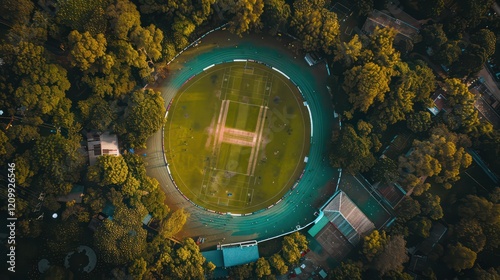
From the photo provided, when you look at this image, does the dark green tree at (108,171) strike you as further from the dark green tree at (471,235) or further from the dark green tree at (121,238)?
the dark green tree at (471,235)

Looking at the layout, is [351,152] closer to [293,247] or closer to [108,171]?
[293,247]

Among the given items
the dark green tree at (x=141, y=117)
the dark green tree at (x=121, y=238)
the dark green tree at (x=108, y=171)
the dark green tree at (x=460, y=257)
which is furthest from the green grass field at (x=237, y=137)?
the dark green tree at (x=460, y=257)

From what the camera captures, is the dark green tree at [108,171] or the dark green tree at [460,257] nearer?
the dark green tree at [108,171]

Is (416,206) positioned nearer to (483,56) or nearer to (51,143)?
(483,56)

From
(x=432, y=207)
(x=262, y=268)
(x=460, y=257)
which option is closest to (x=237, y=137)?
(x=262, y=268)

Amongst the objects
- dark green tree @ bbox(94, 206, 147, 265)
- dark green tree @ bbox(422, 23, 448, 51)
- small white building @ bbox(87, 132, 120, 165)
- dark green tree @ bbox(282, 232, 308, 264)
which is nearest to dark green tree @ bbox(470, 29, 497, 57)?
dark green tree @ bbox(422, 23, 448, 51)

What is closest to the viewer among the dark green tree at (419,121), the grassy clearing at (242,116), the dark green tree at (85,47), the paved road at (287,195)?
the dark green tree at (85,47)
